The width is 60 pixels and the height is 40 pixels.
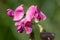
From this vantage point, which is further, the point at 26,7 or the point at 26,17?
the point at 26,7

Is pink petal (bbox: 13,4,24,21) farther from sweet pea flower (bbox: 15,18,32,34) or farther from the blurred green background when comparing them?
the blurred green background

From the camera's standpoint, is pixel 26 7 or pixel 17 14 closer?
pixel 17 14

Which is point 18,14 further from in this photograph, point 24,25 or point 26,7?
point 26,7

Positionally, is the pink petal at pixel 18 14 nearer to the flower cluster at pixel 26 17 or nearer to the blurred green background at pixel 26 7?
the flower cluster at pixel 26 17

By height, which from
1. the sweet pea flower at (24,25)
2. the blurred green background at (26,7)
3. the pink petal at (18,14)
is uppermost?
the pink petal at (18,14)

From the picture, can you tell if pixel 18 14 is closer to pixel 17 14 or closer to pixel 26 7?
pixel 17 14

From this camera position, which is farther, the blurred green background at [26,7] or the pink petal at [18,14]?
the blurred green background at [26,7]

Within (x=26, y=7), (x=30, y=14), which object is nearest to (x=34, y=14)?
(x=30, y=14)

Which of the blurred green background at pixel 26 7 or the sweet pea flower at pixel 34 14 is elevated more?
the sweet pea flower at pixel 34 14

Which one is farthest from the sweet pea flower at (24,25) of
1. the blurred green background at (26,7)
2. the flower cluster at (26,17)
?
the blurred green background at (26,7)
